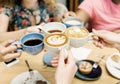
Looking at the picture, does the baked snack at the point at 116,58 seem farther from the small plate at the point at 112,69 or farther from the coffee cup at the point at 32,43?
the coffee cup at the point at 32,43

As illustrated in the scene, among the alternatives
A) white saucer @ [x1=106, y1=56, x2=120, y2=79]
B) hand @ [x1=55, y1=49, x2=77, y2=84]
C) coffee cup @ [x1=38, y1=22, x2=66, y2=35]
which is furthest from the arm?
hand @ [x1=55, y1=49, x2=77, y2=84]

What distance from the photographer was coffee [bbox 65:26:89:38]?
105 centimetres

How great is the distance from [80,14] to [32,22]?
41 centimetres

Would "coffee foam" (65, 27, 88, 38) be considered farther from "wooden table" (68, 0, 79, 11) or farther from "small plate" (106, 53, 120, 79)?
"wooden table" (68, 0, 79, 11)

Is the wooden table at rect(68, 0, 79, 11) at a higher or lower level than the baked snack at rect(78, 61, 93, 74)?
lower

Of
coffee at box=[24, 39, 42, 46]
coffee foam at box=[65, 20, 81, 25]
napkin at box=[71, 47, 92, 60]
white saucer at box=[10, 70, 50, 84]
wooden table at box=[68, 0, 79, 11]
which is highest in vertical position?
coffee foam at box=[65, 20, 81, 25]

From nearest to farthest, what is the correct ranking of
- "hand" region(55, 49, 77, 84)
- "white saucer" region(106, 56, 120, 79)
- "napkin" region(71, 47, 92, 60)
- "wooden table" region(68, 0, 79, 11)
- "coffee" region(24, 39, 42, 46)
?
"hand" region(55, 49, 77, 84) < "coffee" region(24, 39, 42, 46) < "white saucer" region(106, 56, 120, 79) < "napkin" region(71, 47, 92, 60) < "wooden table" region(68, 0, 79, 11)

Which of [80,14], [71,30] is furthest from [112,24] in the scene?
[71,30]

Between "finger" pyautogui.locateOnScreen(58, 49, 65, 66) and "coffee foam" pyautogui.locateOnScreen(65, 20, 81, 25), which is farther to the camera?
"coffee foam" pyautogui.locateOnScreen(65, 20, 81, 25)

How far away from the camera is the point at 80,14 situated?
5.95 ft

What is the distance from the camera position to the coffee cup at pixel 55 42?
0.96 meters

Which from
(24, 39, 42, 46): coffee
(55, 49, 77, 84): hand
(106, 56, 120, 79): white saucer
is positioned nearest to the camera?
(55, 49, 77, 84): hand

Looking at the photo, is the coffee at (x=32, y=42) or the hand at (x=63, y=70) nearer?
the hand at (x=63, y=70)

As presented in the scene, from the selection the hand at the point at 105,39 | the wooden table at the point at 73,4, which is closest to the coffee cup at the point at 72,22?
the hand at the point at 105,39
